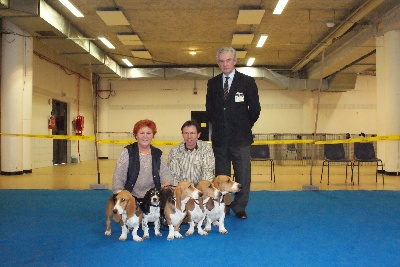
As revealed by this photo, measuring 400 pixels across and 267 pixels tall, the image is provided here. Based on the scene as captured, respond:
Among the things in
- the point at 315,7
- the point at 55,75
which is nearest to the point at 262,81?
the point at 315,7

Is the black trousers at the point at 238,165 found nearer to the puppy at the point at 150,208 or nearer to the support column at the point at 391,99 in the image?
the puppy at the point at 150,208

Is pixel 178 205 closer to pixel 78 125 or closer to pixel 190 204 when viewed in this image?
pixel 190 204

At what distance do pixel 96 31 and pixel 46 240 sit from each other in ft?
31.0

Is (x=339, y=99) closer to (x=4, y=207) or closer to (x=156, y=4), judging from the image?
(x=156, y=4)

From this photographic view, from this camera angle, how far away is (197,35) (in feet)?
38.5

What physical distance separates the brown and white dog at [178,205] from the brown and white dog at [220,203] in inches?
10.9

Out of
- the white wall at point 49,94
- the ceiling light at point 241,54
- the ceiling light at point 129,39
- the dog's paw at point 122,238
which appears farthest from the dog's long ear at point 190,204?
the ceiling light at point 241,54

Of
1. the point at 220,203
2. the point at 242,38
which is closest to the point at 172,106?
the point at 242,38

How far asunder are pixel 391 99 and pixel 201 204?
8.11 meters

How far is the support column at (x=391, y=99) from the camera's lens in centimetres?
927

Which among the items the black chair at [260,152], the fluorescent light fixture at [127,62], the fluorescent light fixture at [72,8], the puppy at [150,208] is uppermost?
the fluorescent light fixture at [72,8]

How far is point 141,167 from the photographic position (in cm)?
356

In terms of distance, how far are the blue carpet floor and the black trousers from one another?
210 millimetres

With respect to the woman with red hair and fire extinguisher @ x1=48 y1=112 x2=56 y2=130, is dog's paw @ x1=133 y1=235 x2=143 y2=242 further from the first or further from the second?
fire extinguisher @ x1=48 y1=112 x2=56 y2=130
